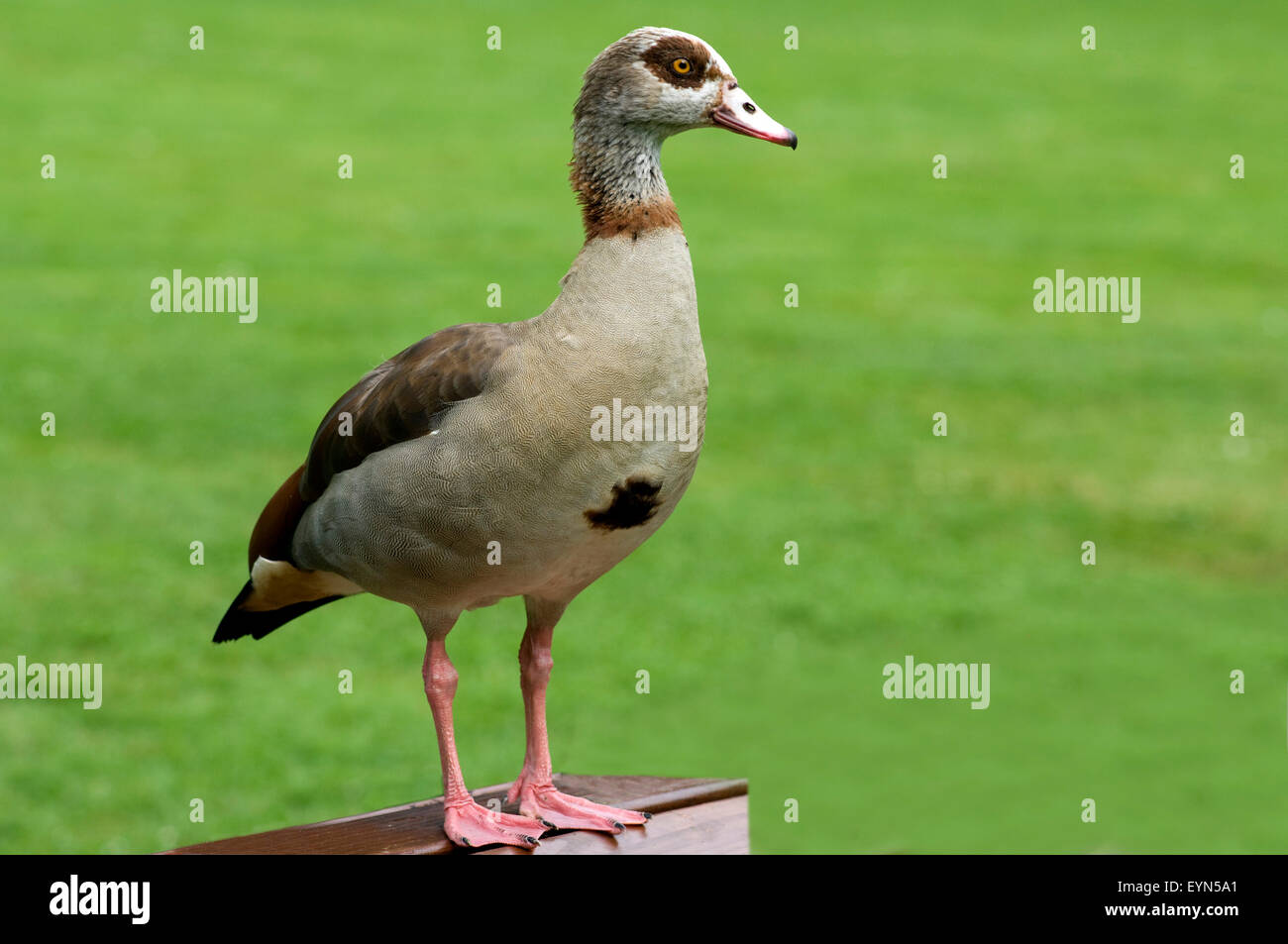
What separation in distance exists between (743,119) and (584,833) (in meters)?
2.15

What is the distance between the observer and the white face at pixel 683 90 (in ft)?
14.7

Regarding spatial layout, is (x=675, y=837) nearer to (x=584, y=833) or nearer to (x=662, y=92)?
(x=584, y=833)

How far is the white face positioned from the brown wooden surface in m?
2.12

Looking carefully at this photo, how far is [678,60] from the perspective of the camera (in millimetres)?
4484

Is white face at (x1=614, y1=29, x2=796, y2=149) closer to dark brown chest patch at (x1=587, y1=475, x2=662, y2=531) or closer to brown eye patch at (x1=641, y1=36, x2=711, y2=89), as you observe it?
brown eye patch at (x1=641, y1=36, x2=711, y2=89)

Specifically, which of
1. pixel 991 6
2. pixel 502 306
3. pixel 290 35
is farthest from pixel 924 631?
pixel 991 6

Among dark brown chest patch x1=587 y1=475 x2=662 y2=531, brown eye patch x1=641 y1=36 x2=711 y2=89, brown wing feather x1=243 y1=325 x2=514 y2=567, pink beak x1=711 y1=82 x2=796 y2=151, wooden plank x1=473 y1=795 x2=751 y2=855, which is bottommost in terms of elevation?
wooden plank x1=473 y1=795 x2=751 y2=855

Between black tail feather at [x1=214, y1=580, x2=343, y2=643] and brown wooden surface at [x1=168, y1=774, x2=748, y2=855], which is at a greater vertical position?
black tail feather at [x1=214, y1=580, x2=343, y2=643]

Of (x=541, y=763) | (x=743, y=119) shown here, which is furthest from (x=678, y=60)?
(x=541, y=763)

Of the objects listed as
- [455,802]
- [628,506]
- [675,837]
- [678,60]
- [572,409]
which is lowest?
[675,837]

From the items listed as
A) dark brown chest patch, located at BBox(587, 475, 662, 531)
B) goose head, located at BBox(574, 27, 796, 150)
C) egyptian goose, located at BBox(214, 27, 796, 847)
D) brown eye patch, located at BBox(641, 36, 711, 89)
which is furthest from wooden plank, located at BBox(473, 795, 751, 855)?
brown eye patch, located at BBox(641, 36, 711, 89)

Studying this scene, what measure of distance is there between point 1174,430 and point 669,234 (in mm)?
11534

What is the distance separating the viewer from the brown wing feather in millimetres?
4684
